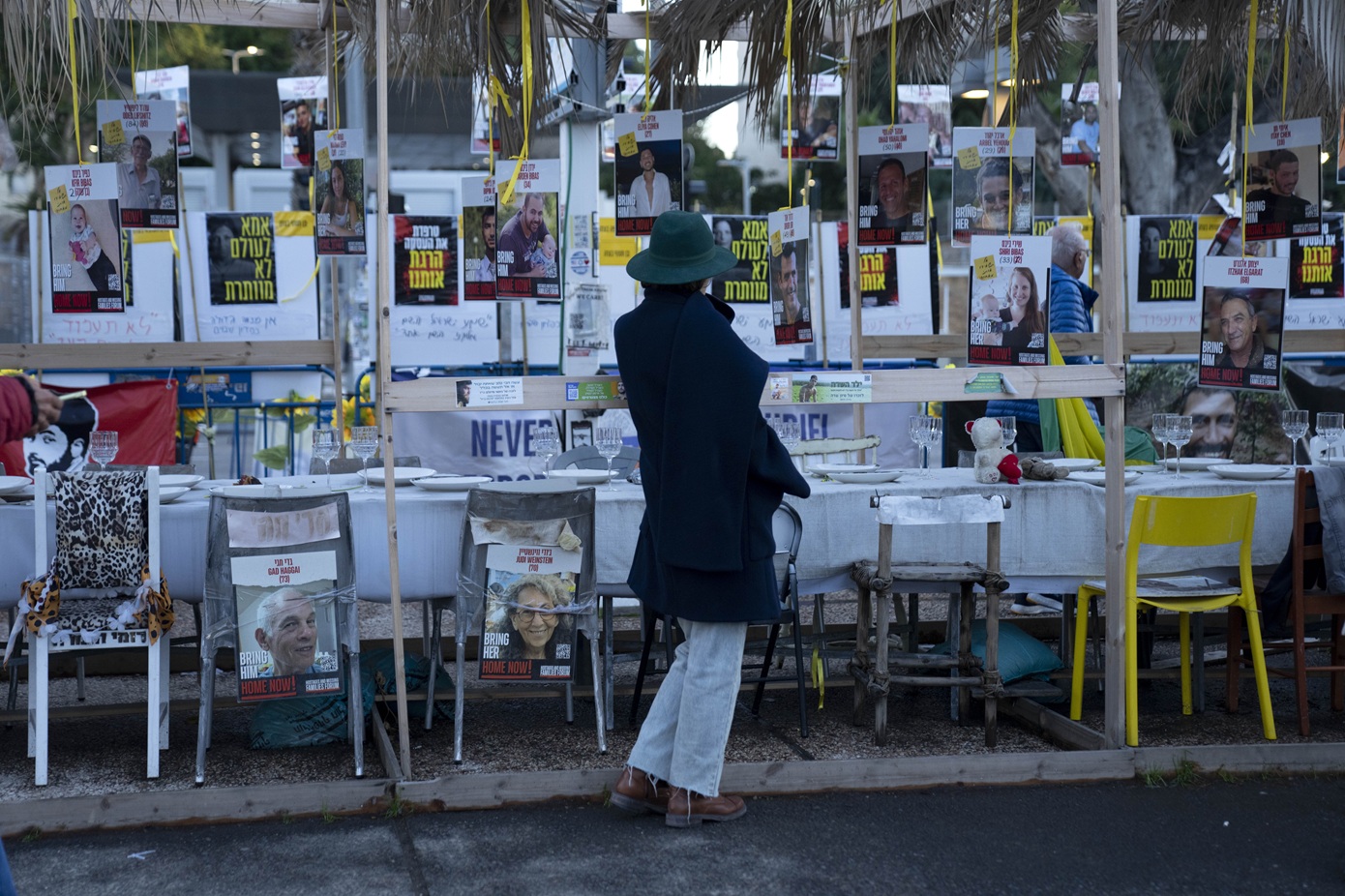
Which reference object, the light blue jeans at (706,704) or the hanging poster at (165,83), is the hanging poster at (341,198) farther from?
the light blue jeans at (706,704)

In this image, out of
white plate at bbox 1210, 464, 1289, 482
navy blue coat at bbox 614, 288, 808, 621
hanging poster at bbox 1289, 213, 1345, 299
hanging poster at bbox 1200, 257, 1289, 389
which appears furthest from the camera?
hanging poster at bbox 1289, 213, 1345, 299

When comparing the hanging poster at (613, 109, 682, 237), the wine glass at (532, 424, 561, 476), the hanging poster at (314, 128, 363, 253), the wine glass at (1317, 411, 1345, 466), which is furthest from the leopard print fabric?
the wine glass at (1317, 411, 1345, 466)

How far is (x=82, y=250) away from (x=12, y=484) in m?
1.57

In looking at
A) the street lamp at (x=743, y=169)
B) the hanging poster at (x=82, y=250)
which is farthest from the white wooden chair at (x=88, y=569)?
the street lamp at (x=743, y=169)

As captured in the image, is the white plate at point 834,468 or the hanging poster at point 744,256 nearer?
the white plate at point 834,468

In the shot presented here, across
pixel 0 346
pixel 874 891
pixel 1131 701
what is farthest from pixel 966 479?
pixel 0 346

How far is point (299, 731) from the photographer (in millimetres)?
4488

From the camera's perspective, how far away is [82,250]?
18.9 feet

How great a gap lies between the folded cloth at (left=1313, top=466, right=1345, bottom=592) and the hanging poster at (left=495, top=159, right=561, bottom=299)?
3.02 m

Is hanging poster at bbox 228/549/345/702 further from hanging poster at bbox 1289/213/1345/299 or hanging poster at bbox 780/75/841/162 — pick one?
hanging poster at bbox 1289/213/1345/299

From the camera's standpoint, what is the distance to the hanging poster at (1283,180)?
218 inches

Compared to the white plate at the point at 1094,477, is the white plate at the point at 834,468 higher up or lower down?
higher up

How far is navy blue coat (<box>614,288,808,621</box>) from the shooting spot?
3.51 m

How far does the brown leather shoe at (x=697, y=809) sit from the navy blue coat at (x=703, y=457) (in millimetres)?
524
